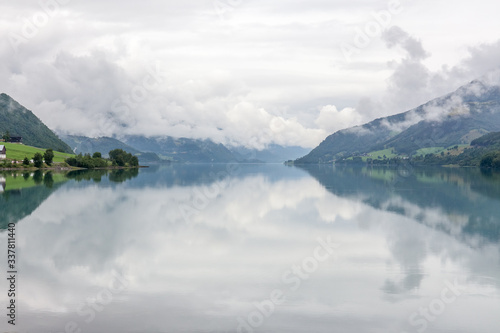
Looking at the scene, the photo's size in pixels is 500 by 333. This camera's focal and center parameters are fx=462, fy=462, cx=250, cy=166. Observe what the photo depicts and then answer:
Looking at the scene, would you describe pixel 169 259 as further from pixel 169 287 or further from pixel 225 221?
pixel 225 221

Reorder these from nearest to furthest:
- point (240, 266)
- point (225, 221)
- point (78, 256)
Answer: point (240, 266) < point (78, 256) < point (225, 221)

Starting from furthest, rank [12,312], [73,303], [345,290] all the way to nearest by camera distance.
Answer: [345,290] → [73,303] → [12,312]

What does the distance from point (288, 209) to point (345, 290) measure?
43446 millimetres

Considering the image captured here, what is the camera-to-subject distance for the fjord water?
901 inches

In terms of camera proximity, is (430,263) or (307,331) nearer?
(307,331)

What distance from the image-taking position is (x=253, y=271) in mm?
32750

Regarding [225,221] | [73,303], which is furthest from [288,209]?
[73,303]

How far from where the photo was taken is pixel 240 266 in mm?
34188

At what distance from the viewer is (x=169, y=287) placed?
92.9 feet

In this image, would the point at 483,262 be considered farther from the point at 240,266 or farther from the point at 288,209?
the point at 288,209

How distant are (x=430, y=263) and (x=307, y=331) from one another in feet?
59.7

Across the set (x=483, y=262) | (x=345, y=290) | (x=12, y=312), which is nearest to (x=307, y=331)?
(x=345, y=290)

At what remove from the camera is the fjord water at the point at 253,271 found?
75.0ft

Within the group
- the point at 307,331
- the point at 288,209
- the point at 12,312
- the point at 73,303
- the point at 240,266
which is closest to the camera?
the point at 307,331
